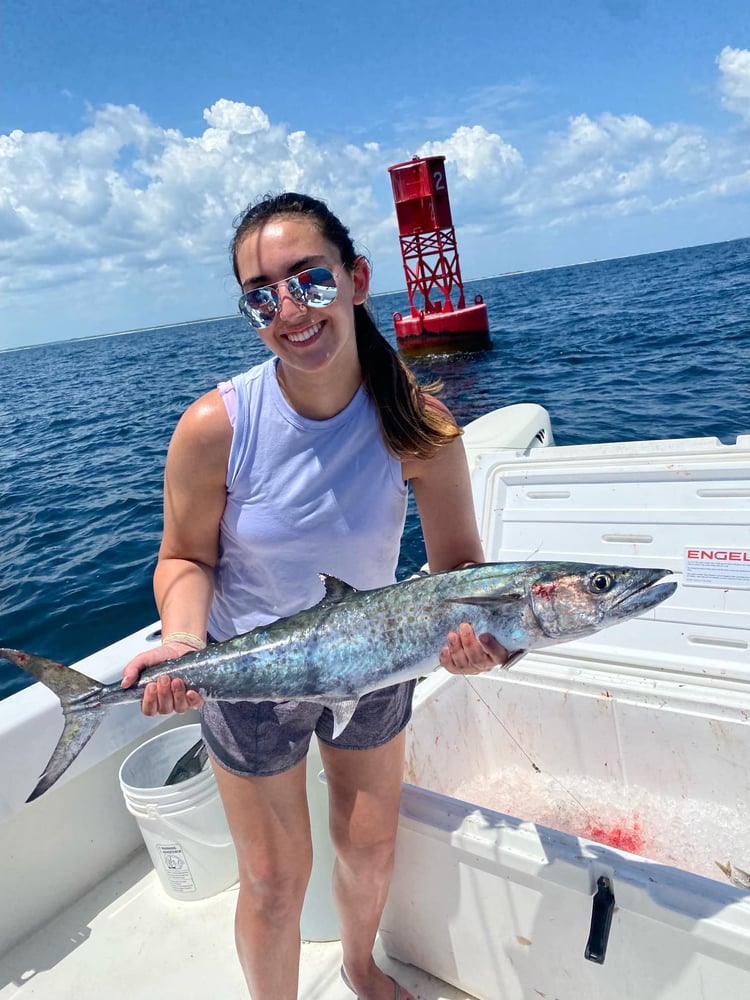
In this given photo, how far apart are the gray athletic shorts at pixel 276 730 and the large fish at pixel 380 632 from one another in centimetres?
9

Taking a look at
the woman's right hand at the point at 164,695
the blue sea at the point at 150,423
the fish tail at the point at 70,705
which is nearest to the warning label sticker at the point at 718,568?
the blue sea at the point at 150,423

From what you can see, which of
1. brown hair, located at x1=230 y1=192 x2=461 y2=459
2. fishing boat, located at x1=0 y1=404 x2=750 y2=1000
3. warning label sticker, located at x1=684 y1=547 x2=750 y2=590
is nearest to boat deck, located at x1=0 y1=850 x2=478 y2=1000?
fishing boat, located at x1=0 y1=404 x2=750 y2=1000

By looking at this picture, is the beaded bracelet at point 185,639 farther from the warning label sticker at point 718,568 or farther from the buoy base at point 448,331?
the buoy base at point 448,331

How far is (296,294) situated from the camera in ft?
6.32

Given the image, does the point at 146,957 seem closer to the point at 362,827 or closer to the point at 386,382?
the point at 362,827

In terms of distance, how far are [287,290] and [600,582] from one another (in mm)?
1192

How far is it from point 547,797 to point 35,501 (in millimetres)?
11062

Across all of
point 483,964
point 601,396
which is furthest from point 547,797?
point 601,396

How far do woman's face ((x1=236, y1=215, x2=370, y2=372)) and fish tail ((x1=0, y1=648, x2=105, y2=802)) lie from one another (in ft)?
3.82

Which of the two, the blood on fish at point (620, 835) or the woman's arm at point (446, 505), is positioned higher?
the woman's arm at point (446, 505)

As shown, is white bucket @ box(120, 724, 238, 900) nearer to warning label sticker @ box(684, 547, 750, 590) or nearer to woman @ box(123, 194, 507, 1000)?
woman @ box(123, 194, 507, 1000)

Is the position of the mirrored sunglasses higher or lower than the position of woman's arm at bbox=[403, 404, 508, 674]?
higher

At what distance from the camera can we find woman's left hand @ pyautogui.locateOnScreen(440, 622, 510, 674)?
187 centimetres

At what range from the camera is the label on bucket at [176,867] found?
3098 mm
